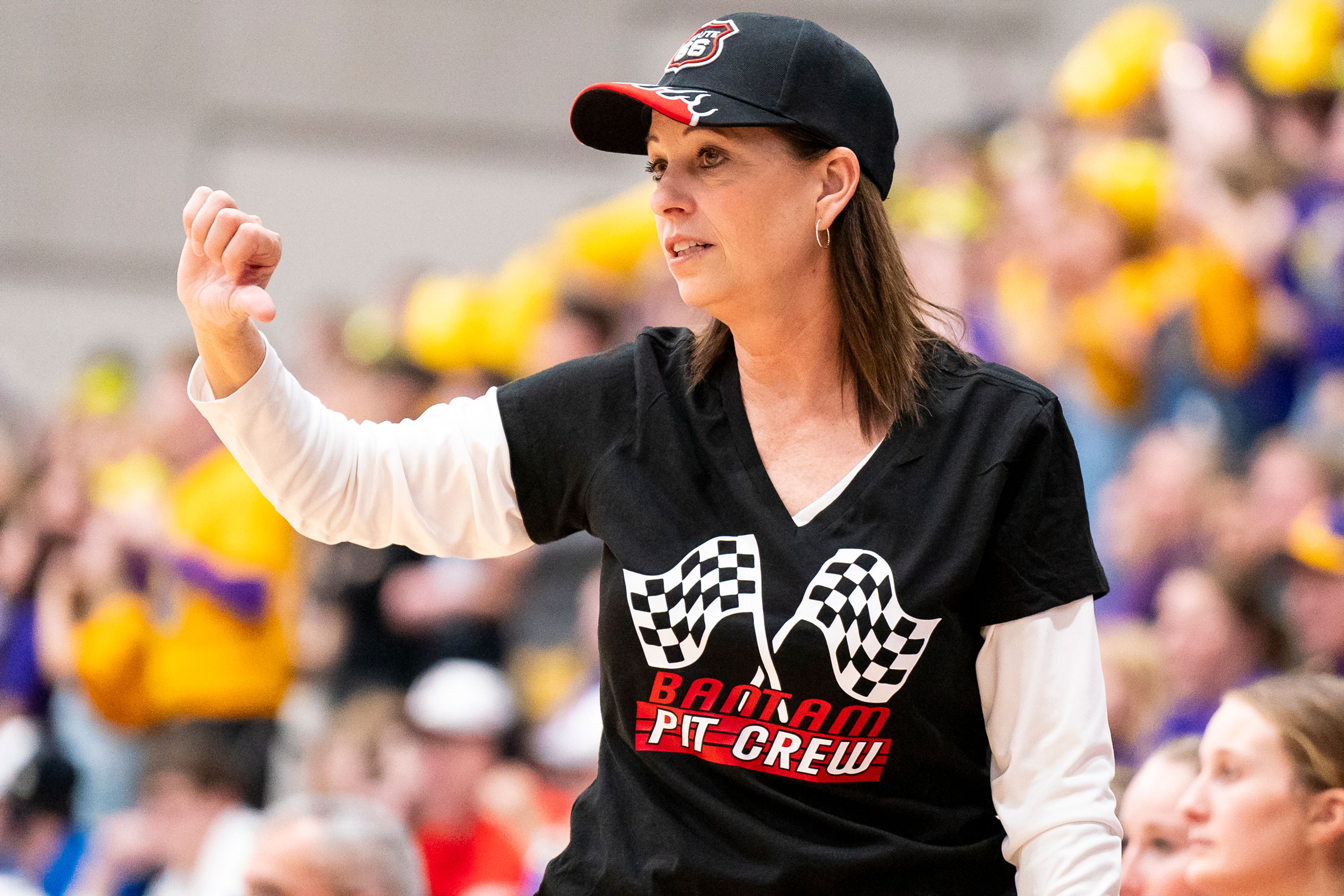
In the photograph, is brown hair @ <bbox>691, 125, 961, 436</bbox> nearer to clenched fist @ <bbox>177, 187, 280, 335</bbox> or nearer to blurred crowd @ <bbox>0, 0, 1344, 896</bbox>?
clenched fist @ <bbox>177, 187, 280, 335</bbox>

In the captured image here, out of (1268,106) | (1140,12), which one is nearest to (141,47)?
(1140,12)

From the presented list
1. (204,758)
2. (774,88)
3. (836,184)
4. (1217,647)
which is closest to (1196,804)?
(836,184)

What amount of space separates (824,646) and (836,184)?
1.59 ft

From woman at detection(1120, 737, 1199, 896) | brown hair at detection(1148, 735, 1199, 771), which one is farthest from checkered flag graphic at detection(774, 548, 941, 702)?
brown hair at detection(1148, 735, 1199, 771)

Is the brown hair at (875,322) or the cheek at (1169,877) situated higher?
the brown hair at (875,322)

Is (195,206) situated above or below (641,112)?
below

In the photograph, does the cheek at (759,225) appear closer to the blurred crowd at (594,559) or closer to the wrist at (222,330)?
the wrist at (222,330)

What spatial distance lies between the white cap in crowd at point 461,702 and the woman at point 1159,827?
8.07ft

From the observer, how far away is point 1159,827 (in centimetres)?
225

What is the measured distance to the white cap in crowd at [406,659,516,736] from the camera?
14.6 feet

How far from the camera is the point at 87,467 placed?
6.74 meters

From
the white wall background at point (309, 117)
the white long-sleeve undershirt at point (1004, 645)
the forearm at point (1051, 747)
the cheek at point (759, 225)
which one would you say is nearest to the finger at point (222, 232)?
the white long-sleeve undershirt at point (1004, 645)

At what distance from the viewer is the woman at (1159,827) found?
2188 millimetres

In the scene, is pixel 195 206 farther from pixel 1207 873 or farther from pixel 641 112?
pixel 1207 873
